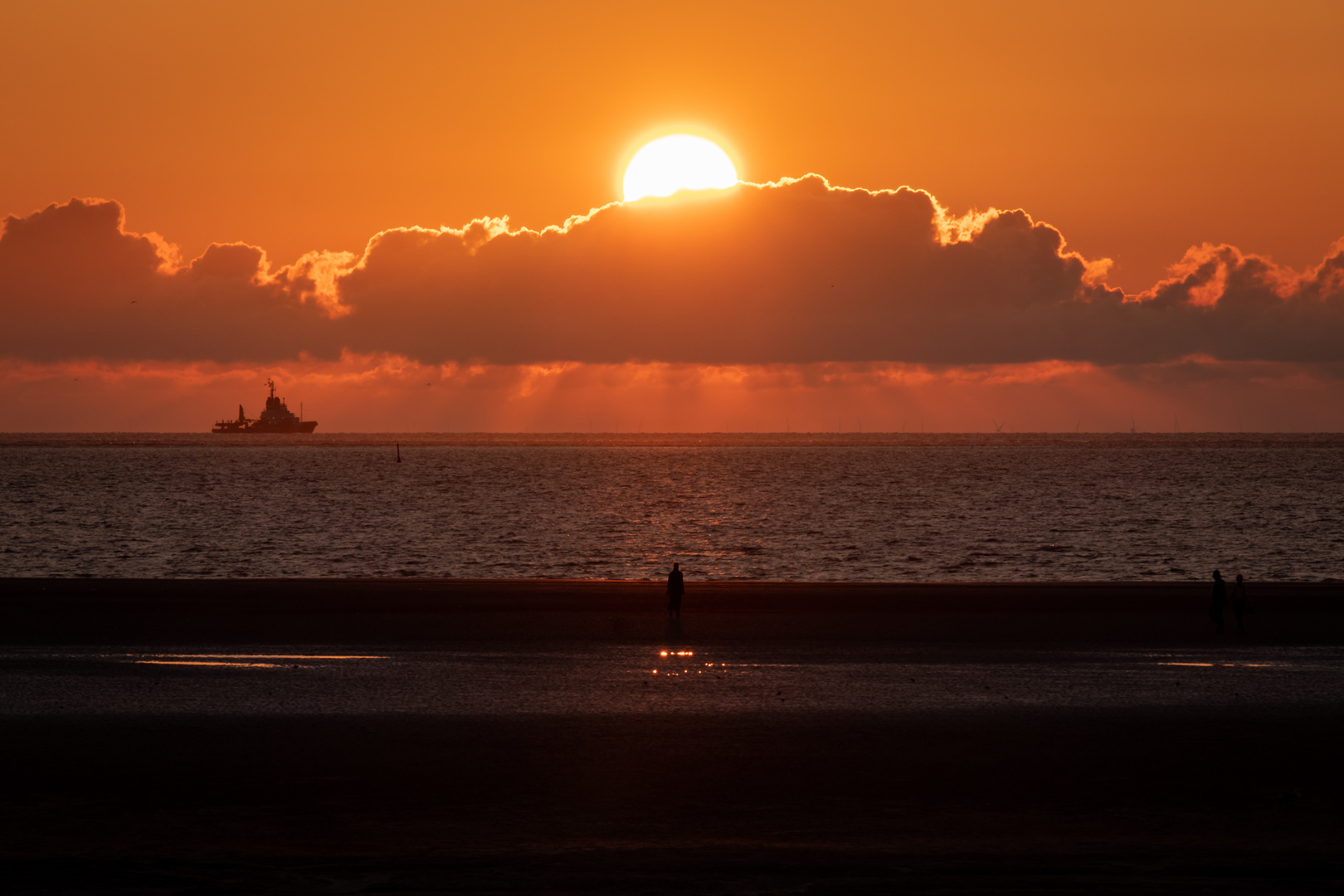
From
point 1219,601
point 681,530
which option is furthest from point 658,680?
point 681,530

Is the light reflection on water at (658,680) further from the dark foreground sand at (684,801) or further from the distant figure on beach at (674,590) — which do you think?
the distant figure on beach at (674,590)

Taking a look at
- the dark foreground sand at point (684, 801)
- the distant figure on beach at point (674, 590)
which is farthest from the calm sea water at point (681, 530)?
the dark foreground sand at point (684, 801)

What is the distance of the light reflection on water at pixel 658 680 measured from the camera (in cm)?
2103

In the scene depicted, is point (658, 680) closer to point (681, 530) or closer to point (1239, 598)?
point (1239, 598)

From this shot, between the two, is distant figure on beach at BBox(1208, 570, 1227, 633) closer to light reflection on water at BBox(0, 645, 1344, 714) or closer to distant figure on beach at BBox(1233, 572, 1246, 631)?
distant figure on beach at BBox(1233, 572, 1246, 631)

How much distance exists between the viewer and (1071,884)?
11867mm

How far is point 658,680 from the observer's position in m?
23.6

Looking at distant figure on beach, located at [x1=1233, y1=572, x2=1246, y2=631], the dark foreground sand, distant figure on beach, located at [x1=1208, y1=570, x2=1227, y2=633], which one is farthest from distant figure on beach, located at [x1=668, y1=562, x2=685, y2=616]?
distant figure on beach, located at [x1=1233, y1=572, x2=1246, y2=631]

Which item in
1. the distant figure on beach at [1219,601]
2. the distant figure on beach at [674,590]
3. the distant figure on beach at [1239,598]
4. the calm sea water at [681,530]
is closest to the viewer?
the distant figure on beach at [1239,598]

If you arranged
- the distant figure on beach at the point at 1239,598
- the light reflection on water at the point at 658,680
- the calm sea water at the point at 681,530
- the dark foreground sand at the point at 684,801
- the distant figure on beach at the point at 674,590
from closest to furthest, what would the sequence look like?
the dark foreground sand at the point at 684,801 → the light reflection on water at the point at 658,680 → the distant figure on beach at the point at 1239,598 → the distant figure on beach at the point at 674,590 → the calm sea water at the point at 681,530

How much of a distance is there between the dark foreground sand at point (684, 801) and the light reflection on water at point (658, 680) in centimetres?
85

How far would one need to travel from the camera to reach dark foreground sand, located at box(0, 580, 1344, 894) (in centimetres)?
1220

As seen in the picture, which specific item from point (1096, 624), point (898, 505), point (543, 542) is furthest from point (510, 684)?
point (898, 505)

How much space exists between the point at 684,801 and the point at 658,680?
28.7ft
